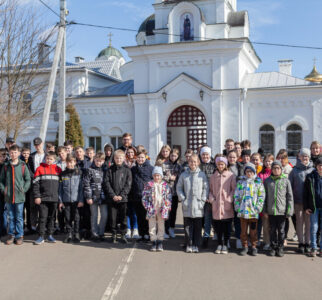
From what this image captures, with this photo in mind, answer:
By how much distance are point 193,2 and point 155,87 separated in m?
4.98

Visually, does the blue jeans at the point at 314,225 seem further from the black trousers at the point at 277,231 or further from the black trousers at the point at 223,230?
the black trousers at the point at 223,230

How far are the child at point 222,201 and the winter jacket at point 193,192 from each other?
0.61ft

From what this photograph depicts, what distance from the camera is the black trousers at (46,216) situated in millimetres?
8125

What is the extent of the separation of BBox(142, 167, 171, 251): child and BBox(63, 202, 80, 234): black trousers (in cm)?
153

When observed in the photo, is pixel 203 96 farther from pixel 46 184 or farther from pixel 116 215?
pixel 46 184

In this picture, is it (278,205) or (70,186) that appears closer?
(278,205)

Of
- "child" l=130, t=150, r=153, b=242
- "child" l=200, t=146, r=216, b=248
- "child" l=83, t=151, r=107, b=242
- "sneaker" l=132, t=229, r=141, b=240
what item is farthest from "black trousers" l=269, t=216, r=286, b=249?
"child" l=83, t=151, r=107, b=242

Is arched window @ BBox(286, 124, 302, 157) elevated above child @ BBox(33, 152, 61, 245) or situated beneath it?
elevated above

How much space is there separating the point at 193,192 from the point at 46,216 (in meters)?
3.06

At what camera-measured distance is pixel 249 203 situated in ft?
23.6

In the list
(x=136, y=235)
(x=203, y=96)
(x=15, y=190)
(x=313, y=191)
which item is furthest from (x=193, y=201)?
(x=203, y=96)

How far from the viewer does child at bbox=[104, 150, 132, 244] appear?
804cm

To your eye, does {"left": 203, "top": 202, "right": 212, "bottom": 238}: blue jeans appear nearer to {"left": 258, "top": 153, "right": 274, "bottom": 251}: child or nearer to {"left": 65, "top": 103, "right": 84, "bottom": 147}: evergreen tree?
{"left": 258, "top": 153, "right": 274, "bottom": 251}: child

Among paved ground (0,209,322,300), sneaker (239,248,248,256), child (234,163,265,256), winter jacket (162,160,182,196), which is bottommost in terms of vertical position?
paved ground (0,209,322,300)
